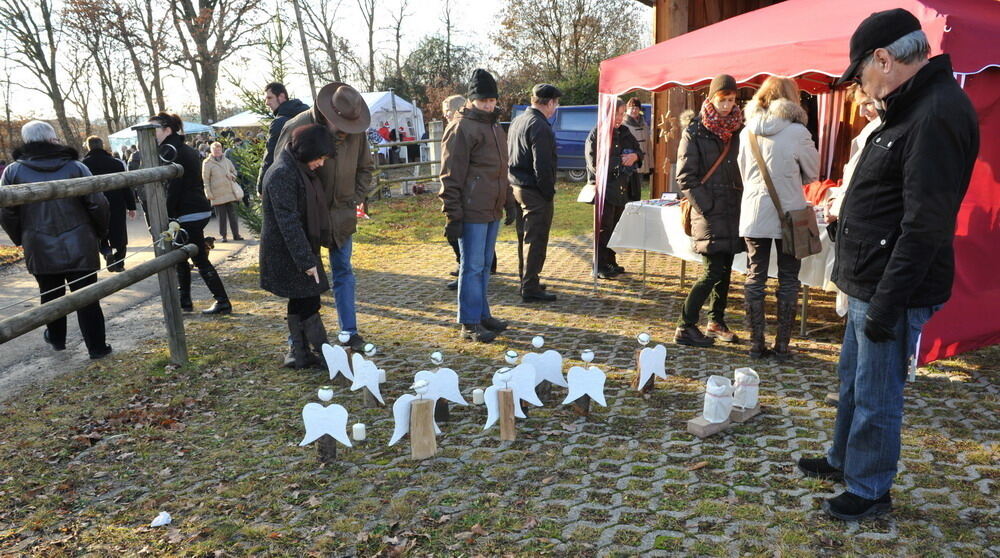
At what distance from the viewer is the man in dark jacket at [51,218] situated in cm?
493

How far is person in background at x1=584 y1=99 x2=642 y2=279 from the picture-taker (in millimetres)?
7500

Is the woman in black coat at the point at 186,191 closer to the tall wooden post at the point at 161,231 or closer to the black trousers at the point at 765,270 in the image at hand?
the tall wooden post at the point at 161,231

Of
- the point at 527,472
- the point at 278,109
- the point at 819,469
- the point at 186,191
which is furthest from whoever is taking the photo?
the point at 186,191

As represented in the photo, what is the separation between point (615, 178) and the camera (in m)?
7.60

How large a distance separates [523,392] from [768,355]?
2142mm

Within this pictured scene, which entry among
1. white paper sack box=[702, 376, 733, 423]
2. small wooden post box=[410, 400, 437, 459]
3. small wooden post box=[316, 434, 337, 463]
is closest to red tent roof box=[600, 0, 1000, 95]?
white paper sack box=[702, 376, 733, 423]

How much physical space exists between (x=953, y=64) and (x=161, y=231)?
17.4 ft

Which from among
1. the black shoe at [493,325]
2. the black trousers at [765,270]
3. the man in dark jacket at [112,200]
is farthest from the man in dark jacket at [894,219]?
the man in dark jacket at [112,200]

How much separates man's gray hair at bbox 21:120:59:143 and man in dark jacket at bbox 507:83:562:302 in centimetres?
364

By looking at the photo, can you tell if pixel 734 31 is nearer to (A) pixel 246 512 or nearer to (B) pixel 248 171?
(A) pixel 246 512

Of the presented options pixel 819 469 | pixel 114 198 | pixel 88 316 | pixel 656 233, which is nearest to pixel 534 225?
A: pixel 656 233

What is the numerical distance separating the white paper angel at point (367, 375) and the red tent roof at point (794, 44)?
3689 mm

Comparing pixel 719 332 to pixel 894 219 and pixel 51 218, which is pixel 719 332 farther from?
pixel 51 218

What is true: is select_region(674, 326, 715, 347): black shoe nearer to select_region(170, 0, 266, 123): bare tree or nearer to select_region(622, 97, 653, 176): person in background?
select_region(622, 97, 653, 176): person in background
